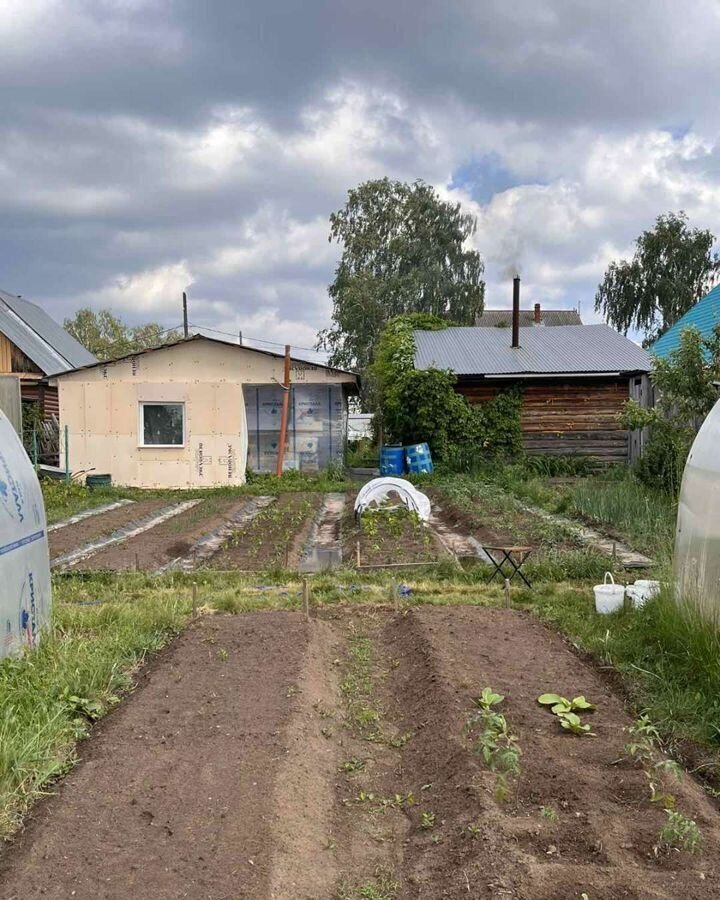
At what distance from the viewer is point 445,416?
19250mm

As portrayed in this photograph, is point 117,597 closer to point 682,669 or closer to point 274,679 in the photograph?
point 274,679

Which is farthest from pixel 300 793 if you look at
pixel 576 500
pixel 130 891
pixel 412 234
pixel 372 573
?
pixel 412 234

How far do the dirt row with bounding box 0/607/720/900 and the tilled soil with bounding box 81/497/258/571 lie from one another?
4173mm

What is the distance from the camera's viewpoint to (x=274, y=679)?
478 centimetres

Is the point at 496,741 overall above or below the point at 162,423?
below

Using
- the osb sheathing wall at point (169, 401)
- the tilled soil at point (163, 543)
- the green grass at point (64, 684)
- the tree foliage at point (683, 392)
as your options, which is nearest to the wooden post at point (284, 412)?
the osb sheathing wall at point (169, 401)

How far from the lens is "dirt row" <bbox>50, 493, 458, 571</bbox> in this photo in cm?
932

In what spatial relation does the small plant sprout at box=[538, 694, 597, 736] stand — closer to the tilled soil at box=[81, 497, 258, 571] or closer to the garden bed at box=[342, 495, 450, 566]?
the garden bed at box=[342, 495, 450, 566]

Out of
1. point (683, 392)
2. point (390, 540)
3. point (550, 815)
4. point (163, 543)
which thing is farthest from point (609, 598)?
point (683, 392)

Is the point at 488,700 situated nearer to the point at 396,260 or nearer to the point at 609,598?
the point at 609,598

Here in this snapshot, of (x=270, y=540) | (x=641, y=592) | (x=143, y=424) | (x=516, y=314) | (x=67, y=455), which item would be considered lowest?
(x=270, y=540)

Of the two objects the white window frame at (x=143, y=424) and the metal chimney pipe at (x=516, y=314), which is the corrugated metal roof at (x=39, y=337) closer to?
the white window frame at (x=143, y=424)

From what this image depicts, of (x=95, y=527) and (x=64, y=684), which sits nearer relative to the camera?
(x=64, y=684)

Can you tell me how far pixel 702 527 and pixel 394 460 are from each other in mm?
14028
